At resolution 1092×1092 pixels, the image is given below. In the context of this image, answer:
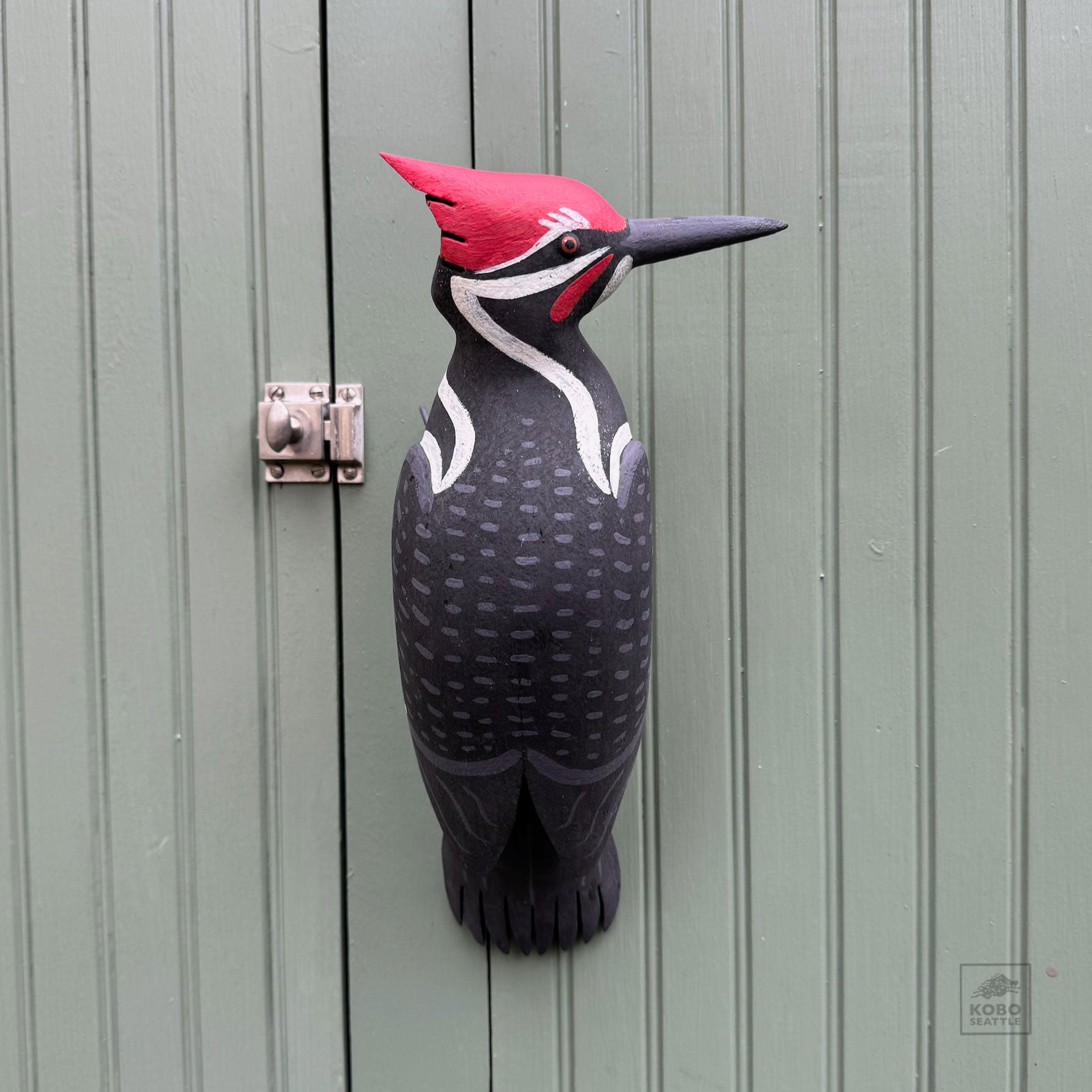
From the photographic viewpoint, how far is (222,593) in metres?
0.77

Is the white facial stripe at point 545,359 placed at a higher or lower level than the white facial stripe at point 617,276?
lower

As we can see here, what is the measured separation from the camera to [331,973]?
2.52ft

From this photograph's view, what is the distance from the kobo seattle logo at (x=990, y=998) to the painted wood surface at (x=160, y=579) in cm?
57

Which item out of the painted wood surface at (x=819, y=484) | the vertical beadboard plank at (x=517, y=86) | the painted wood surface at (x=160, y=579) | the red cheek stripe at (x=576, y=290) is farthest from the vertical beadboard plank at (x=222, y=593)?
the red cheek stripe at (x=576, y=290)

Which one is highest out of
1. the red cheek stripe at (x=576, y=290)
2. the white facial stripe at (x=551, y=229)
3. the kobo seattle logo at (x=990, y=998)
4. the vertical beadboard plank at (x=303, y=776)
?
the white facial stripe at (x=551, y=229)

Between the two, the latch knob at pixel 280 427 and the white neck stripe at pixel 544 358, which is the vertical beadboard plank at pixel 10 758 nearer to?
the latch knob at pixel 280 427

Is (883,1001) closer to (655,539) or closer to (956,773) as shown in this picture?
(956,773)

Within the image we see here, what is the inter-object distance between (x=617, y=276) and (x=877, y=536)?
1.11ft

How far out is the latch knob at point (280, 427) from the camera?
0.74 meters

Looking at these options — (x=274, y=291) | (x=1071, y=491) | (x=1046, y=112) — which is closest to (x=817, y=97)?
(x=1046, y=112)

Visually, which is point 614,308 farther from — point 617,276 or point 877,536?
point 877,536

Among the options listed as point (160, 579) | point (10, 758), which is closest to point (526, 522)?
point (160, 579)

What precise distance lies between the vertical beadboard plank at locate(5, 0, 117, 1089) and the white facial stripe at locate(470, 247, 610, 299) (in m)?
0.43

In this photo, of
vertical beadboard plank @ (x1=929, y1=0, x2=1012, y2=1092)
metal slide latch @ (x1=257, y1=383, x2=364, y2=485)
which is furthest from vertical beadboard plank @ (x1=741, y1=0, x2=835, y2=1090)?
metal slide latch @ (x1=257, y1=383, x2=364, y2=485)
